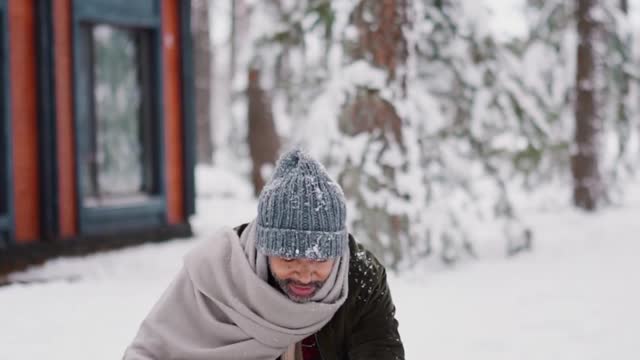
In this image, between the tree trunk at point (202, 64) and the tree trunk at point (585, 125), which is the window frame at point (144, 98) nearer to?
the tree trunk at point (585, 125)

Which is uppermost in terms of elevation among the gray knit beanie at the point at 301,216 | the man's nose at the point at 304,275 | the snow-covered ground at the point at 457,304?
the gray knit beanie at the point at 301,216

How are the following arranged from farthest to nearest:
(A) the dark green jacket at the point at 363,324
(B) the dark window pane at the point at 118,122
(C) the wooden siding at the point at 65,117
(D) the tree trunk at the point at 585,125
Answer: (D) the tree trunk at the point at 585,125, (B) the dark window pane at the point at 118,122, (C) the wooden siding at the point at 65,117, (A) the dark green jacket at the point at 363,324

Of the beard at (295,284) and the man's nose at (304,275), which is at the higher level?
the man's nose at (304,275)

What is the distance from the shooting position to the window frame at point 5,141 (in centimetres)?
798

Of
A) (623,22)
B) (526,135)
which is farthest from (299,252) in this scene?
(623,22)

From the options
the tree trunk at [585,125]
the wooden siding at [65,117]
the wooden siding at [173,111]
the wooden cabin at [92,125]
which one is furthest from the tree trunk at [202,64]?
the wooden siding at [65,117]

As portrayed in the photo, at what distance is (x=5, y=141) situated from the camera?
8.03 meters

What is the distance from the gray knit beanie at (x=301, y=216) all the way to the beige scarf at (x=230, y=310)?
105 millimetres

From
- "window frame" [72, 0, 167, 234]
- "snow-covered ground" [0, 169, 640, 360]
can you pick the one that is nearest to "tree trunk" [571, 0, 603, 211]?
"snow-covered ground" [0, 169, 640, 360]

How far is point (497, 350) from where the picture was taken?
17.0 feet

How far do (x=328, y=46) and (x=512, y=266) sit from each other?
2835 mm

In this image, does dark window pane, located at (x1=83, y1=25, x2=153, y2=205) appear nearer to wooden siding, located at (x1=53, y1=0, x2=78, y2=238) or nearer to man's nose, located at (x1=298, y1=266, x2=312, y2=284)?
wooden siding, located at (x1=53, y1=0, x2=78, y2=238)

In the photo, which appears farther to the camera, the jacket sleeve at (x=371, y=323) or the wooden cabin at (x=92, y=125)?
the wooden cabin at (x=92, y=125)

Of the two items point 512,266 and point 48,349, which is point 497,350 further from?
point 512,266
